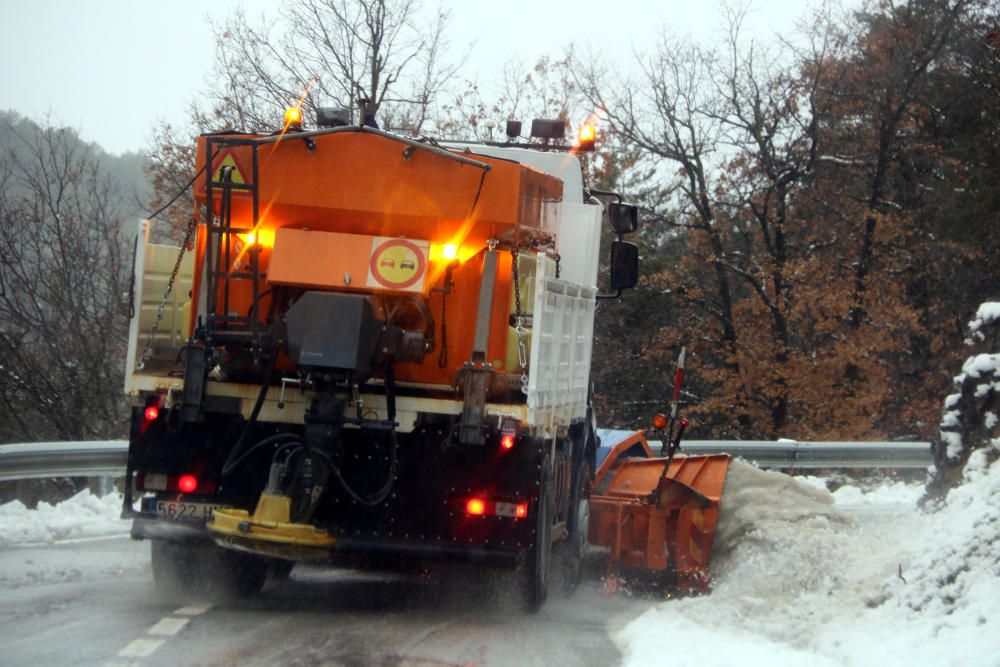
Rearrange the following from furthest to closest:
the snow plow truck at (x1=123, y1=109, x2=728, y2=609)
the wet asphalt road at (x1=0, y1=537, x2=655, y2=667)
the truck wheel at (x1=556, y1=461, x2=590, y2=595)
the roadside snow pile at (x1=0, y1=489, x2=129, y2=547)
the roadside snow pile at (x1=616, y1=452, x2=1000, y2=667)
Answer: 1. the roadside snow pile at (x1=0, y1=489, x2=129, y2=547)
2. the truck wheel at (x1=556, y1=461, x2=590, y2=595)
3. the snow plow truck at (x1=123, y1=109, x2=728, y2=609)
4. the wet asphalt road at (x1=0, y1=537, x2=655, y2=667)
5. the roadside snow pile at (x1=616, y1=452, x2=1000, y2=667)

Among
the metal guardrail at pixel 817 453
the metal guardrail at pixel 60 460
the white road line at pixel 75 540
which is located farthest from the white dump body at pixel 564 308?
the metal guardrail at pixel 817 453

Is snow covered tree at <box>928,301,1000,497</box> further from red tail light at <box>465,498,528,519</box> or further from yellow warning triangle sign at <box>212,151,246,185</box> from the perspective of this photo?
yellow warning triangle sign at <box>212,151,246,185</box>

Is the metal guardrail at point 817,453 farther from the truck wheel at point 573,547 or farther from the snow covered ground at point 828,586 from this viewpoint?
the truck wheel at point 573,547

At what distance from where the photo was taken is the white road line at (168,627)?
22.2 feet

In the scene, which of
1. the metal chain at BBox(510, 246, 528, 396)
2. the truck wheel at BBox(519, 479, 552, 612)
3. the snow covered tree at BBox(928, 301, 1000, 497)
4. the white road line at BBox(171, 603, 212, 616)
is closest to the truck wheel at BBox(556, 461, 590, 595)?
the truck wheel at BBox(519, 479, 552, 612)

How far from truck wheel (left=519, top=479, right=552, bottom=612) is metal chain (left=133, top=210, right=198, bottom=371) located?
2.66m

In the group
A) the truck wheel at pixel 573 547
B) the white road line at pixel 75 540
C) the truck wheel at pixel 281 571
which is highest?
the truck wheel at pixel 573 547

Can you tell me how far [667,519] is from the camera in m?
10.1

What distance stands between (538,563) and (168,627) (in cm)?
233

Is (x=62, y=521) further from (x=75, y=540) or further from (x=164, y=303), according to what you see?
(x=164, y=303)

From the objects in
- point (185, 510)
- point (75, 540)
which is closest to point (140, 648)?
point (185, 510)

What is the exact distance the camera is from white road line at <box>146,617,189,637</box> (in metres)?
6.77

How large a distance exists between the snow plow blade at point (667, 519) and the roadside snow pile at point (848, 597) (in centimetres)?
22

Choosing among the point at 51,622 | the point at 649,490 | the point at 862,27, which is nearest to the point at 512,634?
the point at 51,622
